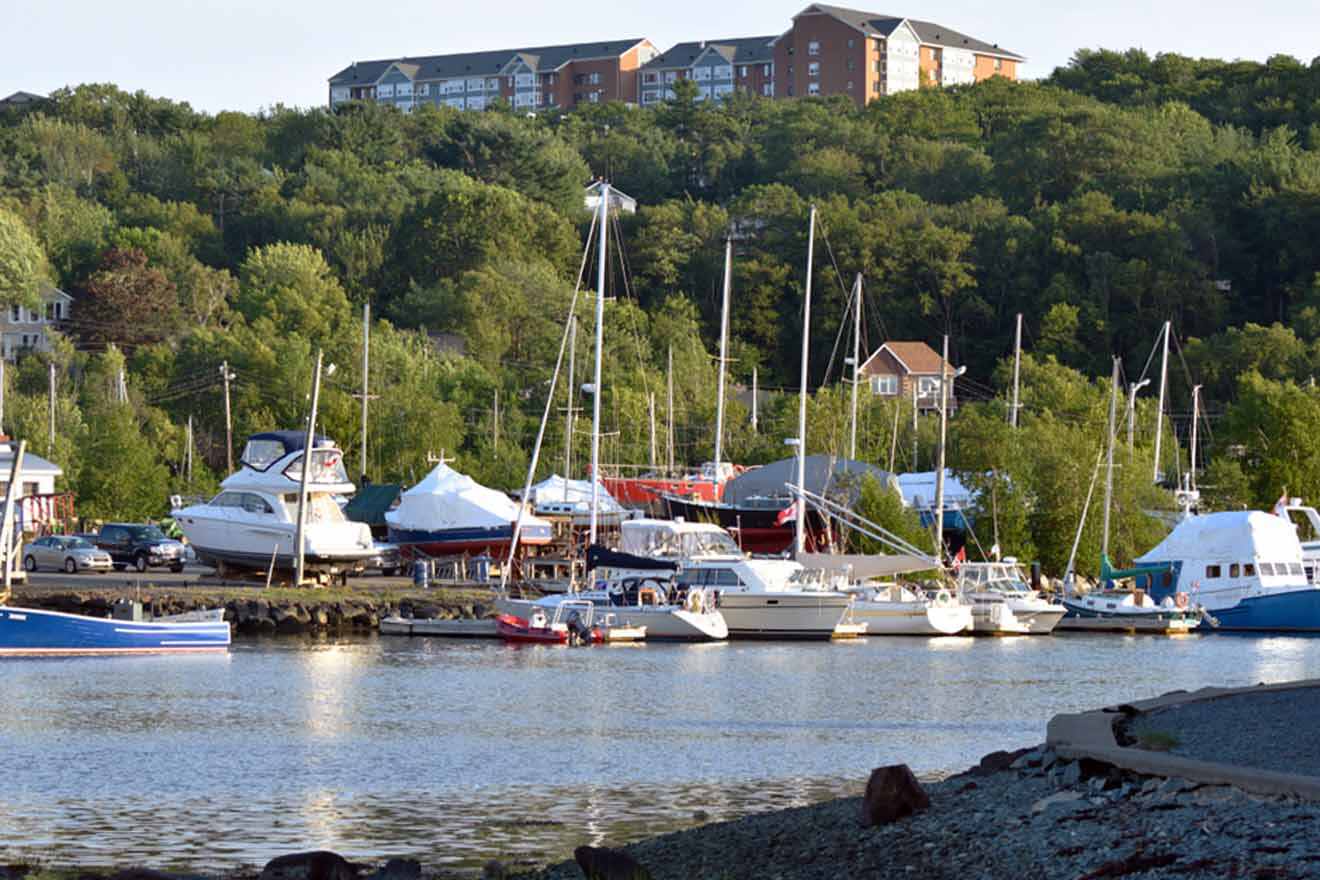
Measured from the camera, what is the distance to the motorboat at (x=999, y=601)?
5494cm

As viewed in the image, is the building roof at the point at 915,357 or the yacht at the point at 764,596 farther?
the building roof at the point at 915,357

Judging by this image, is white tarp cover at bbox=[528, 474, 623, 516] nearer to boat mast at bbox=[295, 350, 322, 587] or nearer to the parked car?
boat mast at bbox=[295, 350, 322, 587]

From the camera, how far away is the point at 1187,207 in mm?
119875

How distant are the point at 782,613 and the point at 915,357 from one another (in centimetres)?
6696

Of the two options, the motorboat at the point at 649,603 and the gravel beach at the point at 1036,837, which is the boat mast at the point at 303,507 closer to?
the motorboat at the point at 649,603

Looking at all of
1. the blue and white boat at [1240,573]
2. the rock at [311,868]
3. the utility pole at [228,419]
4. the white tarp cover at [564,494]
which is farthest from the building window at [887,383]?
the rock at [311,868]

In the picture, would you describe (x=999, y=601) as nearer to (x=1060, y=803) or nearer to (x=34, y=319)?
(x=1060, y=803)

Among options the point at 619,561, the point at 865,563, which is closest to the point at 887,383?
the point at 865,563

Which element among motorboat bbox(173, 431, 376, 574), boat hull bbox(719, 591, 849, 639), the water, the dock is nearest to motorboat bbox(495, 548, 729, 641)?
boat hull bbox(719, 591, 849, 639)

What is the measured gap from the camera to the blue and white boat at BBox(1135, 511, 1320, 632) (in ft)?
191

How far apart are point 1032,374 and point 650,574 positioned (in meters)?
51.3

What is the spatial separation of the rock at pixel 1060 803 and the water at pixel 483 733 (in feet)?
20.4

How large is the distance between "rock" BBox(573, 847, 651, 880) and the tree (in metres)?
106

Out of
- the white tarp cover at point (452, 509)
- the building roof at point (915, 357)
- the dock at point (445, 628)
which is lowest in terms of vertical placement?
the dock at point (445, 628)
